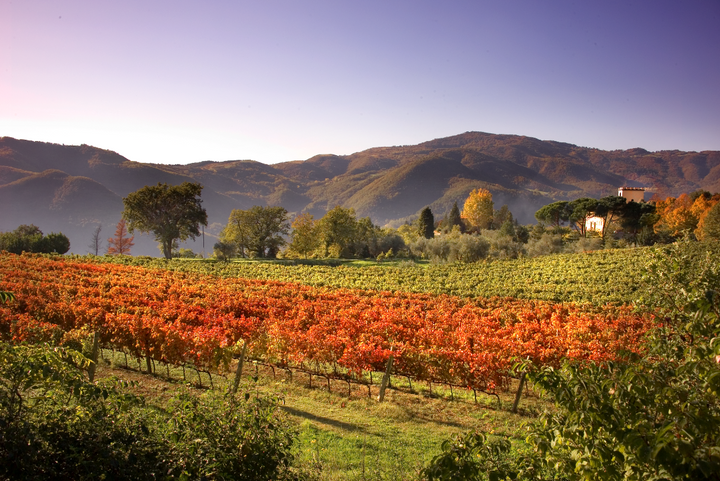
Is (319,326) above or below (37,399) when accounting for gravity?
below

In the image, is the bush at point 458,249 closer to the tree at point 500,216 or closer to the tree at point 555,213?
the tree at point 555,213

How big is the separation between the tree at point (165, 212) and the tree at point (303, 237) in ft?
46.7

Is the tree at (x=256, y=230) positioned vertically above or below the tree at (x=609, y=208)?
below

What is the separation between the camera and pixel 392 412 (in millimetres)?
10750

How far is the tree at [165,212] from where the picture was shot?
52.8 metres

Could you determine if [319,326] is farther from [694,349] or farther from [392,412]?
[694,349]

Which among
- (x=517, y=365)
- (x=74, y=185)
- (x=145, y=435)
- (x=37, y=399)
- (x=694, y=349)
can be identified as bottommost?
(x=145, y=435)

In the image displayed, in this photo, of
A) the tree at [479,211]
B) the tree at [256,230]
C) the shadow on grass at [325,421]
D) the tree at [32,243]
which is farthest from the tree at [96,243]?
the tree at [479,211]

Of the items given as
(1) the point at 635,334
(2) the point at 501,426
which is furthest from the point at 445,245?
(2) the point at 501,426

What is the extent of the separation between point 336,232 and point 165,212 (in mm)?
26018

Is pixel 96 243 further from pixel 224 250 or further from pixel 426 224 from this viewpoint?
pixel 426 224

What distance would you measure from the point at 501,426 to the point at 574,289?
24.4 m

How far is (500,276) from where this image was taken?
3716 centimetres

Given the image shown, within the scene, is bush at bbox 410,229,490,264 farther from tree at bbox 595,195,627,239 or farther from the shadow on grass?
the shadow on grass
